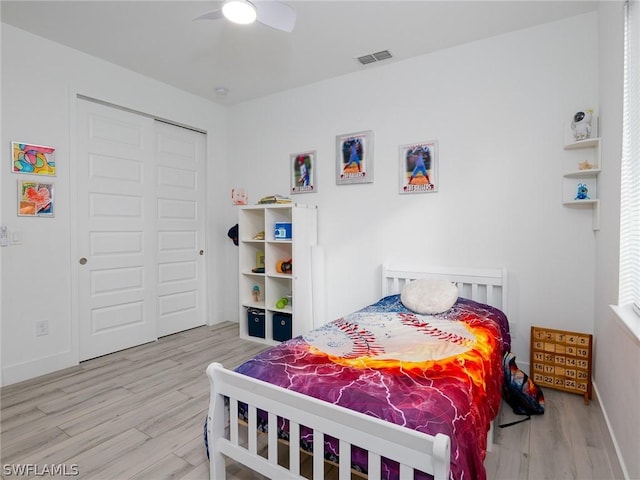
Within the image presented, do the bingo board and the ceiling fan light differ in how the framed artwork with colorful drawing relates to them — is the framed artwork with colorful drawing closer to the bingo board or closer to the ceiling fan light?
the ceiling fan light

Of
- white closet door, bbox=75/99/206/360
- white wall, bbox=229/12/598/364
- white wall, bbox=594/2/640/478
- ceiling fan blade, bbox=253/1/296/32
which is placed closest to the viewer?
white wall, bbox=594/2/640/478

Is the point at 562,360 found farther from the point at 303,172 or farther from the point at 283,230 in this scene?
the point at 303,172

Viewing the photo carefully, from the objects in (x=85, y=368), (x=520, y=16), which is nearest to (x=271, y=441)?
(x=85, y=368)

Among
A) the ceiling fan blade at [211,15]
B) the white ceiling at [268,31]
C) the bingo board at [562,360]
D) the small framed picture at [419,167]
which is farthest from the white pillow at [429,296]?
the ceiling fan blade at [211,15]

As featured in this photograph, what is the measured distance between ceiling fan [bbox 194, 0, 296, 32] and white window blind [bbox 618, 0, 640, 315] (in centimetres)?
178

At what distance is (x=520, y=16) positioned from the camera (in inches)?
100

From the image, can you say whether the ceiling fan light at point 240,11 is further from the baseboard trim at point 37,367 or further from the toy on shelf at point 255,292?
the baseboard trim at point 37,367

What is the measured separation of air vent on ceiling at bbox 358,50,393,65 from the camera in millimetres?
3086

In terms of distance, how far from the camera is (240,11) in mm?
1955

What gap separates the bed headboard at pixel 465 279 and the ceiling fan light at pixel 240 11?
7.21ft

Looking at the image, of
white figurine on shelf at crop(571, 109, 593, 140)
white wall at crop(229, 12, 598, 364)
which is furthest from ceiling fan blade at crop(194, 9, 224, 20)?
white figurine on shelf at crop(571, 109, 593, 140)

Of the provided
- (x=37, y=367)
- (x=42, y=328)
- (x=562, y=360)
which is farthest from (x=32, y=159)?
(x=562, y=360)

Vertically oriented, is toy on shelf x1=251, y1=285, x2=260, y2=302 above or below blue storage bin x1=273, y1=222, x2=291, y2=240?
below

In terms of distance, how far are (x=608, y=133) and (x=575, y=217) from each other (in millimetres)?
632
